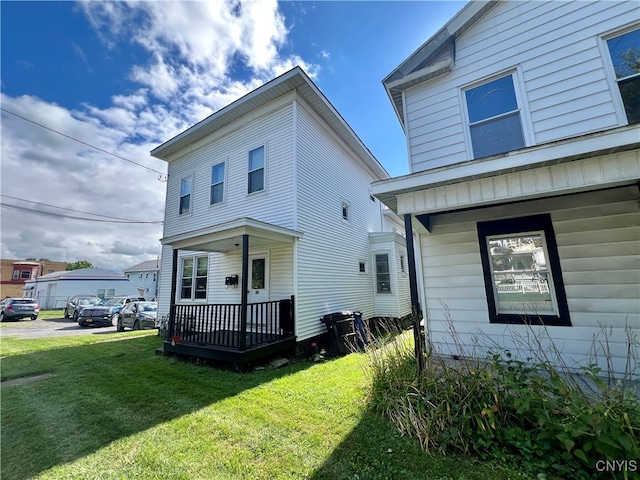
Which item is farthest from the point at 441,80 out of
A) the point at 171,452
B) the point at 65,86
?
the point at 65,86

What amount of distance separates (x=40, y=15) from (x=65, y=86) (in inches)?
95.6

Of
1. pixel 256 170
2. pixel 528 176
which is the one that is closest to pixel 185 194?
pixel 256 170

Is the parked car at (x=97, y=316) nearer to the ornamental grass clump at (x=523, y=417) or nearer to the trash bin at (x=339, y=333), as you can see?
the trash bin at (x=339, y=333)

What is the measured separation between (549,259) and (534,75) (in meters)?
3.26

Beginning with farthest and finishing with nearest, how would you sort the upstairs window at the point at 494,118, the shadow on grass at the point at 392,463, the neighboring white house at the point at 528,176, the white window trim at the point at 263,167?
the white window trim at the point at 263,167
the upstairs window at the point at 494,118
the neighboring white house at the point at 528,176
the shadow on grass at the point at 392,463

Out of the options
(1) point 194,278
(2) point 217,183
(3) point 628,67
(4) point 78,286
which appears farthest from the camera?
(4) point 78,286

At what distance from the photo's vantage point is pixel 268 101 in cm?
816

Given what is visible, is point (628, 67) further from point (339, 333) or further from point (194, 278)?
point (194, 278)

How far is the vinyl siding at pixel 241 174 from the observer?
25.2ft

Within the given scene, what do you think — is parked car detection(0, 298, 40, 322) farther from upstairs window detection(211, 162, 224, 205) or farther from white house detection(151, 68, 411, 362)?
upstairs window detection(211, 162, 224, 205)

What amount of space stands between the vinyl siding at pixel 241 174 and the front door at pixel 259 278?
4.11ft

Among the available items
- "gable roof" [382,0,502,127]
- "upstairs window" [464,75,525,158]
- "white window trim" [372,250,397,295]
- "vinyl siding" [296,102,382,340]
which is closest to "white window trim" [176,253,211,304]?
"vinyl siding" [296,102,382,340]

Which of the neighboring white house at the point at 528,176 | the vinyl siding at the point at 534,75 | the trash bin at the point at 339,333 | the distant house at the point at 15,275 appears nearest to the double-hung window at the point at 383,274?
the trash bin at the point at 339,333

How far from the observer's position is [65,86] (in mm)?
8219
